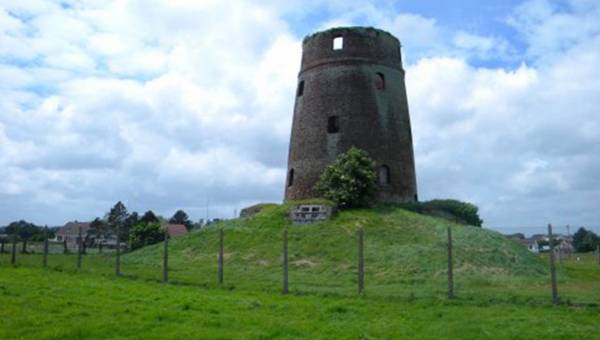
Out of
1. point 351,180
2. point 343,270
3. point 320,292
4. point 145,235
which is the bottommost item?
point 320,292

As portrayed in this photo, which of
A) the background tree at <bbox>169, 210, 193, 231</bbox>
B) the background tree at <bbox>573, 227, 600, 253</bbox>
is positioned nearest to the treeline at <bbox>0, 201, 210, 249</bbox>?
the background tree at <bbox>169, 210, 193, 231</bbox>

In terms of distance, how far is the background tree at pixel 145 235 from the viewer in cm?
3946

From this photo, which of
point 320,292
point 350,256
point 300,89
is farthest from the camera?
point 300,89

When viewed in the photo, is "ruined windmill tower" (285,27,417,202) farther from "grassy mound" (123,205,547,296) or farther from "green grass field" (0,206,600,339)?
"green grass field" (0,206,600,339)

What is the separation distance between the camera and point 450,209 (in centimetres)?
3712

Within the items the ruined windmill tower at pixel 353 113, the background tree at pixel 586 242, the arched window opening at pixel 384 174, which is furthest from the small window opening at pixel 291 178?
the background tree at pixel 586 242

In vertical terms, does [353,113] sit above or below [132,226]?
above

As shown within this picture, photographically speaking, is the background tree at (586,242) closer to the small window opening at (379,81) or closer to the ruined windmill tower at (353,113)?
the ruined windmill tower at (353,113)

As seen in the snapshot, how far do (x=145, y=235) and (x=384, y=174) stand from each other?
16.4m

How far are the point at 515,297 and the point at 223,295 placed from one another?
7575 mm

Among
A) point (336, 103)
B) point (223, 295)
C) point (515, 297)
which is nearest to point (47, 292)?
point (223, 295)

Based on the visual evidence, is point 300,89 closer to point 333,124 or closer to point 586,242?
point 333,124

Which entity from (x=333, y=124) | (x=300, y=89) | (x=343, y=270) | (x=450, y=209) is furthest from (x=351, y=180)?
(x=343, y=270)

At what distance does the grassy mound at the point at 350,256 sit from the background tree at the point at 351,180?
881 mm
